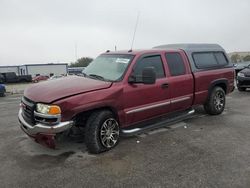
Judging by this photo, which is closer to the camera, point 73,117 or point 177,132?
point 73,117

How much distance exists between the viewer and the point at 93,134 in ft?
16.1

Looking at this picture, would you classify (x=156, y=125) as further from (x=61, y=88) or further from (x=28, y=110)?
(x=28, y=110)

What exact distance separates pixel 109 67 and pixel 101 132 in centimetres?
146

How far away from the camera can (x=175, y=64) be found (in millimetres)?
6496

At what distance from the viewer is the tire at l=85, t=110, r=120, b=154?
4914mm

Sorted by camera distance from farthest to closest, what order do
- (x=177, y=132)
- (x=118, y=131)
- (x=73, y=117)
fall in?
(x=177, y=132), (x=118, y=131), (x=73, y=117)

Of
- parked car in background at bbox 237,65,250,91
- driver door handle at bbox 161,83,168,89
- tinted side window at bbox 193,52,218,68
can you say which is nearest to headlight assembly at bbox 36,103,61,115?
driver door handle at bbox 161,83,168,89

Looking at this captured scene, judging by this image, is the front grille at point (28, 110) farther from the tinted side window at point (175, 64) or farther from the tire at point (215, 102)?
the tire at point (215, 102)

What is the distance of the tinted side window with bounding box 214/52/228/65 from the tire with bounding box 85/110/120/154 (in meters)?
4.11

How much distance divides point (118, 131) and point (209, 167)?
1.75m

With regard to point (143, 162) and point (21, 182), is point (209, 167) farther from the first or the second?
point (21, 182)

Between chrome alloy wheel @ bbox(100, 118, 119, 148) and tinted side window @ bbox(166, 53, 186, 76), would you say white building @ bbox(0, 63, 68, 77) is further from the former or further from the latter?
chrome alloy wheel @ bbox(100, 118, 119, 148)

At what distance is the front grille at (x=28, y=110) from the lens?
4789 millimetres

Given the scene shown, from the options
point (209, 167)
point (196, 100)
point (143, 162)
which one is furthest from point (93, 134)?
point (196, 100)
